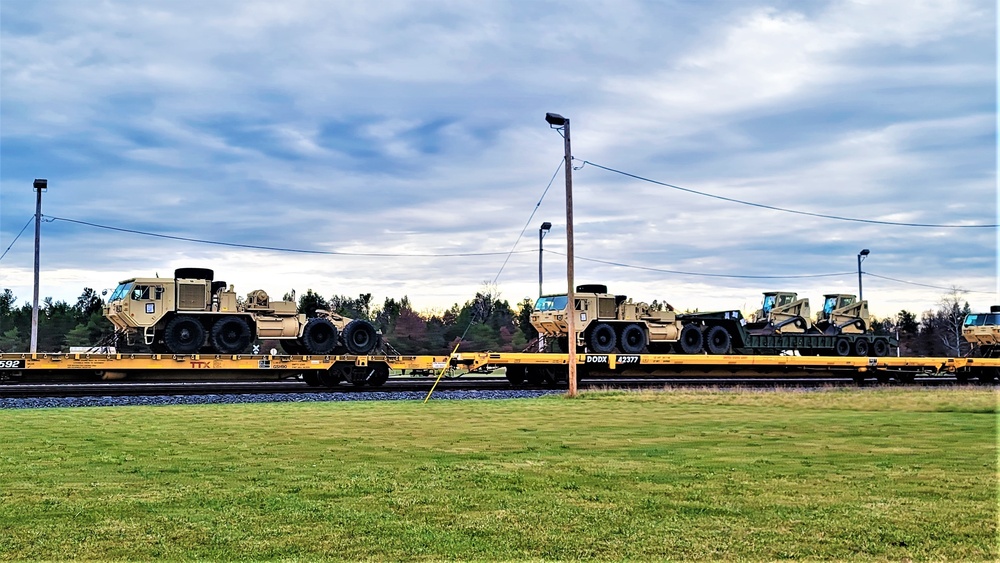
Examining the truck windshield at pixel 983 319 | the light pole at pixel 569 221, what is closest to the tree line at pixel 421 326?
the truck windshield at pixel 983 319

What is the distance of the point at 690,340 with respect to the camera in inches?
1366

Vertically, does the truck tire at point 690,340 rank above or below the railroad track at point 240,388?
above

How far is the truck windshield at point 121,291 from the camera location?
26227 mm

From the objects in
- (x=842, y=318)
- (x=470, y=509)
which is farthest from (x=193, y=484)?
(x=842, y=318)

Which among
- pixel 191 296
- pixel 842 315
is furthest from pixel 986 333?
pixel 191 296

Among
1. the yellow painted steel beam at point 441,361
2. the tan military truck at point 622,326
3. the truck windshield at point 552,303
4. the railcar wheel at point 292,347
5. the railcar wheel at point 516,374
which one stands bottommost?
the railcar wheel at point 516,374

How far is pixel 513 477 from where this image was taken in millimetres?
9242

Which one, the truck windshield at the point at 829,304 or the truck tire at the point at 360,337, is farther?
the truck windshield at the point at 829,304

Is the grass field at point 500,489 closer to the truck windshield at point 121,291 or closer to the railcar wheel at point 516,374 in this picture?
the truck windshield at point 121,291

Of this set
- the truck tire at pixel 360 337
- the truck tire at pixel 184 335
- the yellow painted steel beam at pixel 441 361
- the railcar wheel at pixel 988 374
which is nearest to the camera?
the yellow painted steel beam at pixel 441 361

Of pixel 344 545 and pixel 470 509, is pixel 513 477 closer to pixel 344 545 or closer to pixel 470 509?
pixel 470 509

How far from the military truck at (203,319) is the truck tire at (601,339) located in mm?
8049

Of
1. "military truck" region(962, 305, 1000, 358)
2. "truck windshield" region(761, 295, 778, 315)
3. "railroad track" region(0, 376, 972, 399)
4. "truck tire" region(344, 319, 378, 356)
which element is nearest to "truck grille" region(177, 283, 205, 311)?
"railroad track" region(0, 376, 972, 399)

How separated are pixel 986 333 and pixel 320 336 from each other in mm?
33023
